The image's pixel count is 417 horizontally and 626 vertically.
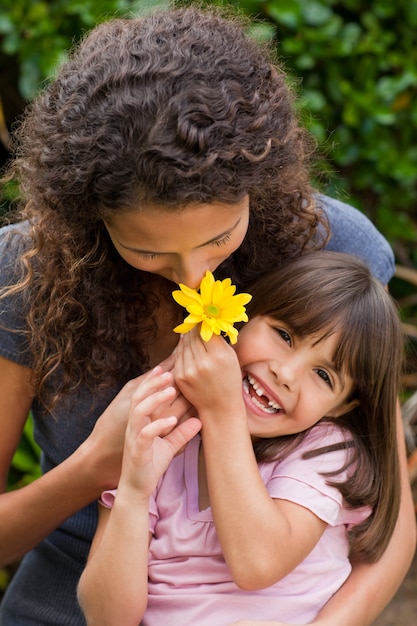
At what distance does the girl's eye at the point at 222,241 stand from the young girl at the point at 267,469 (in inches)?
8.9

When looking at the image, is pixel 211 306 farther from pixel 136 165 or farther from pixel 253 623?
pixel 253 623

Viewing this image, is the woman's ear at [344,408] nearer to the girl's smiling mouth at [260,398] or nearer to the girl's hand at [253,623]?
the girl's smiling mouth at [260,398]

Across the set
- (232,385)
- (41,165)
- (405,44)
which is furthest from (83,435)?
(405,44)

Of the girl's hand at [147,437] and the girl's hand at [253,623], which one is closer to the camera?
the girl's hand at [147,437]

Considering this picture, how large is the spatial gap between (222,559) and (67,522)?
1.84 ft

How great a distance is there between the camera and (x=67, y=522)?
2416mm

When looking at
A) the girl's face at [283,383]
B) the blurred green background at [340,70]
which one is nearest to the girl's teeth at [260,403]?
the girl's face at [283,383]

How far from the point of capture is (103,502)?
208cm

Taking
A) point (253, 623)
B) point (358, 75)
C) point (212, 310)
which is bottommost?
point (253, 623)

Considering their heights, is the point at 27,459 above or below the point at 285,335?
below

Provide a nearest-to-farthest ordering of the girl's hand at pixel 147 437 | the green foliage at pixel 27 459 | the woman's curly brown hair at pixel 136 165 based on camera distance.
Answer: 1. the woman's curly brown hair at pixel 136 165
2. the girl's hand at pixel 147 437
3. the green foliage at pixel 27 459

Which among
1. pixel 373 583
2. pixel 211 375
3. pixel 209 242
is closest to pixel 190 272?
pixel 209 242

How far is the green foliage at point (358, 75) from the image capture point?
3527mm

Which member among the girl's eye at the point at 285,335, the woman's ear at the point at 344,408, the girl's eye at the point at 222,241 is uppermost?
the girl's eye at the point at 222,241
